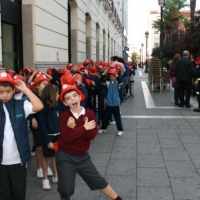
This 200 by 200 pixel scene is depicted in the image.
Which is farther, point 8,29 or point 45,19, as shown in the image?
point 45,19

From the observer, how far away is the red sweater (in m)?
3.44

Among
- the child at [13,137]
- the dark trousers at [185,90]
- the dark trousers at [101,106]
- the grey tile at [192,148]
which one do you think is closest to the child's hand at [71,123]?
the child at [13,137]

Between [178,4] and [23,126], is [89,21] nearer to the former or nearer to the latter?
[23,126]

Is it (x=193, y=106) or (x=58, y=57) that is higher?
(x=58, y=57)

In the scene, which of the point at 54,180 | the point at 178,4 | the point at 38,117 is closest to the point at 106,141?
the point at 54,180

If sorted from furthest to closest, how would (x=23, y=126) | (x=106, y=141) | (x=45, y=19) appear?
(x=45, y=19) → (x=106, y=141) → (x=23, y=126)

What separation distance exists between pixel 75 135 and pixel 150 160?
287cm

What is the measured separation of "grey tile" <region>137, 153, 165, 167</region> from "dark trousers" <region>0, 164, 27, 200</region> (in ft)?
8.57

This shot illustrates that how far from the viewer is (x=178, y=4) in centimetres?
5497

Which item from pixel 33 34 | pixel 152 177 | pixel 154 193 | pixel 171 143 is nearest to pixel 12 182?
pixel 154 193

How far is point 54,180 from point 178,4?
178 ft

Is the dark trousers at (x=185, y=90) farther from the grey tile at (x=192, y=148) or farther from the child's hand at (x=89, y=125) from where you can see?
the child's hand at (x=89, y=125)

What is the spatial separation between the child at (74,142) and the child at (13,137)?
32 centimetres

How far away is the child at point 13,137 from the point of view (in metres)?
3.39
